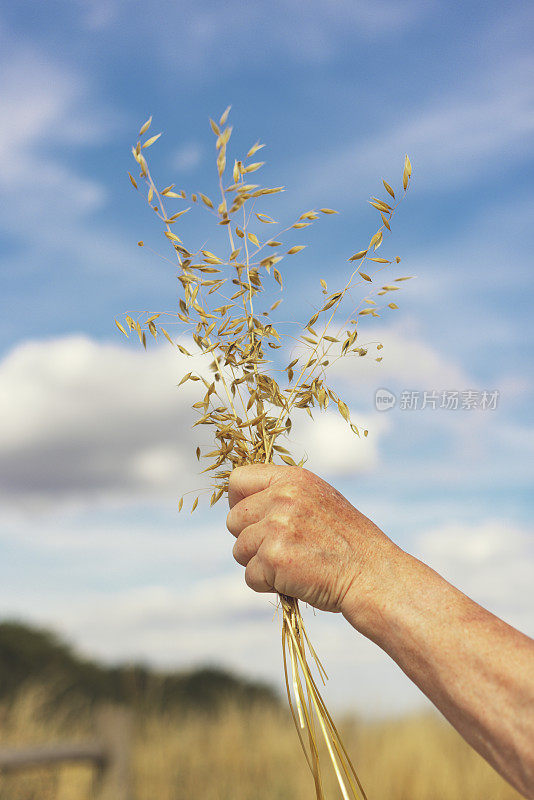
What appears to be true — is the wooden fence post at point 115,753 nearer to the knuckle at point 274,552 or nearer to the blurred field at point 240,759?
the blurred field at point 240,759

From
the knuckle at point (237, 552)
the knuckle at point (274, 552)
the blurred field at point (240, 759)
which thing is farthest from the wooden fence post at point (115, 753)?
the knuckle at point (274, 552)

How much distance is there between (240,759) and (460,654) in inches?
271

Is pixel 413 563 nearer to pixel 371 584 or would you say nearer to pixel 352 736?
pixel 371 584

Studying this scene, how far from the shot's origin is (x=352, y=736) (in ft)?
25.3

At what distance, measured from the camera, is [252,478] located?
5.91 feet

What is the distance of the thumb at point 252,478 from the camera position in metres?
1.79

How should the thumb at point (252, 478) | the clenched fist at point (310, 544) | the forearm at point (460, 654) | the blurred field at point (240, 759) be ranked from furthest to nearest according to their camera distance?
the blurred field at point (240, 759) → the thumb at point (252, 478) → the clenched fist at point (310, 544) → the forearm at point (460, 654)

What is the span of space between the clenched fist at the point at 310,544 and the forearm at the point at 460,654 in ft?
0.10

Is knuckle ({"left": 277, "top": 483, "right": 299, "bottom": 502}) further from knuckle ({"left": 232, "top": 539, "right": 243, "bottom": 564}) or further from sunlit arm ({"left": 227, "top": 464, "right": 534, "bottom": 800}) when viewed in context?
knuckle ({"left": 232, "top": 539, "right": 243, "bottom": 564})

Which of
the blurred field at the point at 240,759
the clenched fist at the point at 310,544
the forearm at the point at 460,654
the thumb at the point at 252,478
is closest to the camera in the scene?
the forearm at the point at 460,654

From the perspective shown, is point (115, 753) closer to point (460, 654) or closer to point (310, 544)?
point (310, 544)

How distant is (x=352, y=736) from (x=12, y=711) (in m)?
3.55

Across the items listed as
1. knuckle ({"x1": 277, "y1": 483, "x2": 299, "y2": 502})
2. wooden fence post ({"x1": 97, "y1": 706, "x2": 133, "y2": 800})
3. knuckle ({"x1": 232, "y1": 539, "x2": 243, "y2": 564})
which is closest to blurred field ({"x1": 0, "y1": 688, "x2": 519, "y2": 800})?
wooden fence post ({"x1": 97, "y1": 706, "x2": 133, "y2": 800})

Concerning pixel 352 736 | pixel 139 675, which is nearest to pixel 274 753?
pixel 352 736
